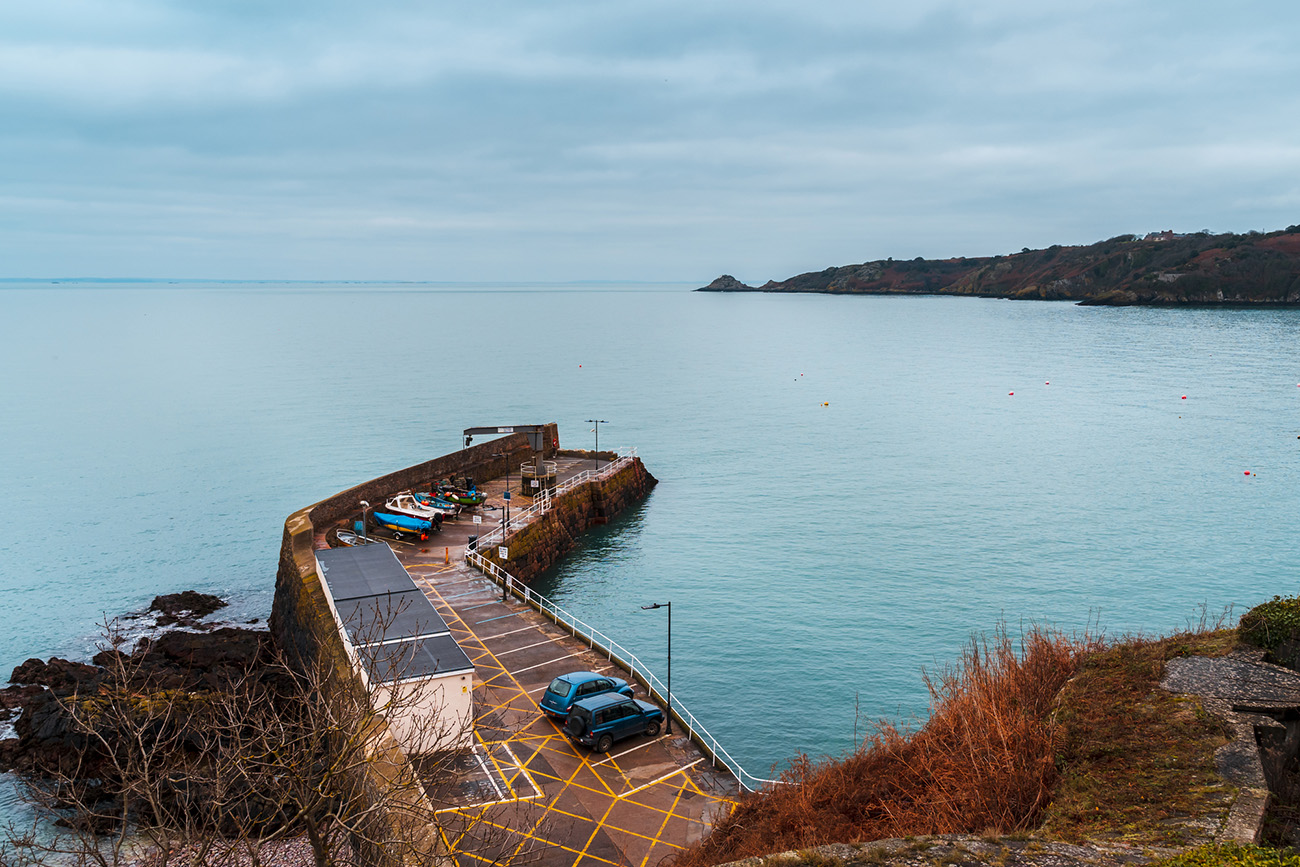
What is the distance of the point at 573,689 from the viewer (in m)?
21.4

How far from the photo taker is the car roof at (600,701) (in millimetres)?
20438

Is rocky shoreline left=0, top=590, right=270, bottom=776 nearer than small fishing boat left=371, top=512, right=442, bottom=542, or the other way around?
rocky shoreline left=0, top=590, right=270, bottom=776

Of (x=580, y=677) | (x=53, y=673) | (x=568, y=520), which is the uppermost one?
(x=580, y=677)

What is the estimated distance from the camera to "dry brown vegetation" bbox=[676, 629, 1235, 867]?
11.0 metres

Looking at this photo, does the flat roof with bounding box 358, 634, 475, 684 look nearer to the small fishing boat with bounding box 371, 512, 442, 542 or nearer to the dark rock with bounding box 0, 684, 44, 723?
the dark rock with bounding box 0, 684, 44, 723

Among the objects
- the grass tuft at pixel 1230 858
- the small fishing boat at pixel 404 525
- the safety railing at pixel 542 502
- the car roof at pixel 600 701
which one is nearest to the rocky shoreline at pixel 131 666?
the small fishing boat at pixel 404 525

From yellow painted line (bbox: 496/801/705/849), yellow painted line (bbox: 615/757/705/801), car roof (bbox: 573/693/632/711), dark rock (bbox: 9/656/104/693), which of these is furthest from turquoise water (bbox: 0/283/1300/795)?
yellow painted line (bbox: 496/801/705/849)

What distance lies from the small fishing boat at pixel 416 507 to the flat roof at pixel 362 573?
9000 mm

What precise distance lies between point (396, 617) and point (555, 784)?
5949 mm

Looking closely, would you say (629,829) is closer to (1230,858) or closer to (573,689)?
(573,689)

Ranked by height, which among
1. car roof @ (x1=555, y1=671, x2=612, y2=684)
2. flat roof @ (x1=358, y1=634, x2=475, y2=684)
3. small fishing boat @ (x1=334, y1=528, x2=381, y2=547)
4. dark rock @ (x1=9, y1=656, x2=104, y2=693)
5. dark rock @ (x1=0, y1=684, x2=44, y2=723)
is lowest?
dark rock @ (x1=0, y1=684, x2=44, y2=723)

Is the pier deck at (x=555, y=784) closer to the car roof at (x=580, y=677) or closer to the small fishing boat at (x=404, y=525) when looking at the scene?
the car roof at (x=580, y=677)

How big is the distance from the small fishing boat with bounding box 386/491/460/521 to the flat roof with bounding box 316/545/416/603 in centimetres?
900

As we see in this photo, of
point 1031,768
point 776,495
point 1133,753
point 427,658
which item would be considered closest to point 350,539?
point 427,658
